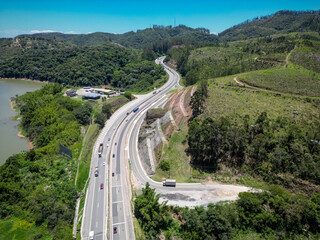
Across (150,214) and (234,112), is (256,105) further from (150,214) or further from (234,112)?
(150,214)

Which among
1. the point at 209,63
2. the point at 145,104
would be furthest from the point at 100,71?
the point at 209,63

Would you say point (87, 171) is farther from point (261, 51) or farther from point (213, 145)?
point (261, 51)

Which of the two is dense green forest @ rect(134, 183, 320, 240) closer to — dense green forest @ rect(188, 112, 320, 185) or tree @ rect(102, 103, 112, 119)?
dense green forest @ rect(188, 112, 320, 185)

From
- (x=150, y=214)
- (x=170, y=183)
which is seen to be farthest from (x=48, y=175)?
(x=170, y=183)

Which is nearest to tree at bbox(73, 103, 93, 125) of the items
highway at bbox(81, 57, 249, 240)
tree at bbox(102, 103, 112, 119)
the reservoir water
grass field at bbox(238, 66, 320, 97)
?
tree at bbox(102, 103, 112, 119)

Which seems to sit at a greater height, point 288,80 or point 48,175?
point 288,80
